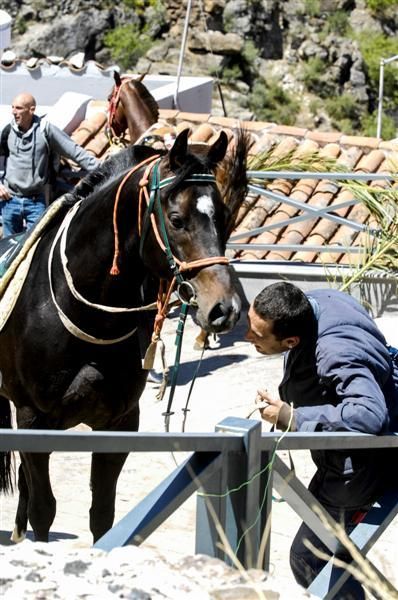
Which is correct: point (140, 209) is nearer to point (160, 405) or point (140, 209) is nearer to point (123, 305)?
point (123, 305)

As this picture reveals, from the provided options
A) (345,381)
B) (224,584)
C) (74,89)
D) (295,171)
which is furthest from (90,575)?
(74,89)

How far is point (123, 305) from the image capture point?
501 centimetres

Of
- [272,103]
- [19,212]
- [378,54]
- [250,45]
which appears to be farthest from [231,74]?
[19,212]

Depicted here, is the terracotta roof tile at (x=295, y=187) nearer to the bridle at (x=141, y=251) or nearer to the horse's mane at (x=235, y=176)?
the horse's mane at (x=235, y=176)

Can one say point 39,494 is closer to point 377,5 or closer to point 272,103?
point 272,103

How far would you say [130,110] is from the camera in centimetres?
940

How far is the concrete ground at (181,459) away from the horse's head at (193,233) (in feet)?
2.04

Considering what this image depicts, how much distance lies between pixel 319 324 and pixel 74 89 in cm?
1449

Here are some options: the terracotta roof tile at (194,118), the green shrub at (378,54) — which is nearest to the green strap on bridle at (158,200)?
the terracotta roof tile at (194,118)

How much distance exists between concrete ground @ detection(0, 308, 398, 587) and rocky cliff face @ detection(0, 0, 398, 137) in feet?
105

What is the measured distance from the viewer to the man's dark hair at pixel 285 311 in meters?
3.99

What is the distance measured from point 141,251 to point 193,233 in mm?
297

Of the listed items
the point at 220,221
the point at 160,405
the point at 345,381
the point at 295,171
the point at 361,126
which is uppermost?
the point at 220,221

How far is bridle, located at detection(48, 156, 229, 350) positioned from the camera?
4.66 meters
